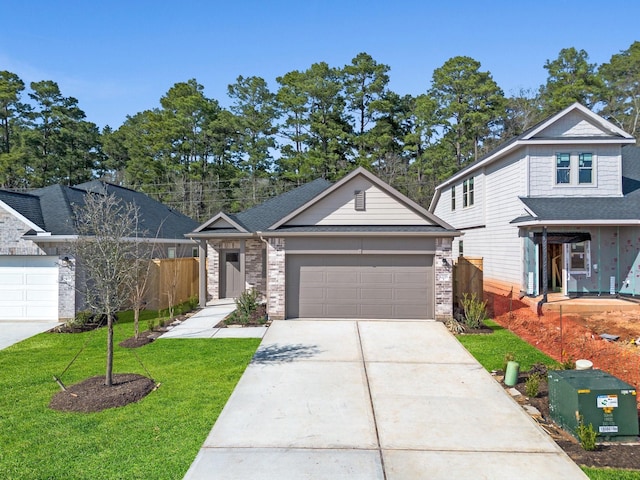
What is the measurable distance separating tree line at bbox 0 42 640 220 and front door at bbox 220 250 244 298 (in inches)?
815

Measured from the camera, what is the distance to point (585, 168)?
50.5 ft

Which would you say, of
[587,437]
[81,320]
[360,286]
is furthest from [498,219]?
[81,320]

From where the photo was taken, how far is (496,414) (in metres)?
6.31

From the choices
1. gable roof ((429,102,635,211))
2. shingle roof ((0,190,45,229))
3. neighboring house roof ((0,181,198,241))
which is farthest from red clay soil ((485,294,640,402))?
shingle roof ((0,190,45,229))

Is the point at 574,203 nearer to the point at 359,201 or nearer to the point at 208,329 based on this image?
the point at 359,201

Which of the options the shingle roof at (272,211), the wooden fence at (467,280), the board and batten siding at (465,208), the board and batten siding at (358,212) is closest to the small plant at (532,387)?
the board and batten siding at (358,212)

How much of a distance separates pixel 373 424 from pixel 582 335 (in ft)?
25.3

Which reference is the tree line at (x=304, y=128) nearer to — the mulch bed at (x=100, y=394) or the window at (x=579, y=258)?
the window at (x=579, y=258)

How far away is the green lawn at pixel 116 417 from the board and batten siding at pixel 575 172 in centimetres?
1271

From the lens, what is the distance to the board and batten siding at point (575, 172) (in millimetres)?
15227

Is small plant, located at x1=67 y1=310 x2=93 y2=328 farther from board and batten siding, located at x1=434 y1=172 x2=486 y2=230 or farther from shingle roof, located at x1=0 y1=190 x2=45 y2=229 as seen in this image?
board and batten siding, located at x1=434 y1=172 x2=486 y2=230

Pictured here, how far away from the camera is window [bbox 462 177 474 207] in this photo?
67.1ft

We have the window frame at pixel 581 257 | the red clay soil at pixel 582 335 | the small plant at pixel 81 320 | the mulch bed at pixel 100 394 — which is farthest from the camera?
the window frame at pixel 581 257

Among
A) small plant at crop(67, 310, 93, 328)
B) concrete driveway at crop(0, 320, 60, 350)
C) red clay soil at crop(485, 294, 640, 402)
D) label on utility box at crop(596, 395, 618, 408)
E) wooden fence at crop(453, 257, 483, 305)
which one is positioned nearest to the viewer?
label on utility box at crop(596, 395, 618, 408)
